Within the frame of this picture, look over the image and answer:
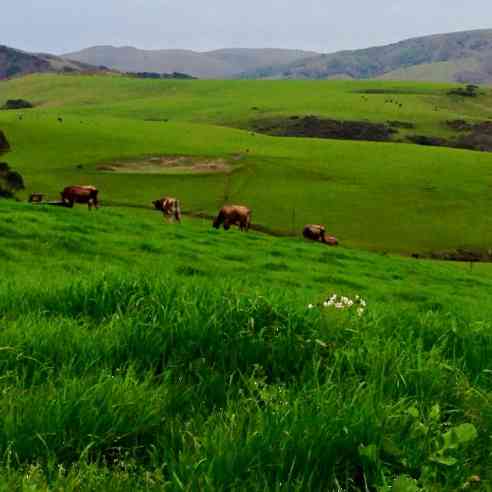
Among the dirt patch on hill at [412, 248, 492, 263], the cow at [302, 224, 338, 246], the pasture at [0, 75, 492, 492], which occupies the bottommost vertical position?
the dirt patch on hill at [412, 248, 492, 263]

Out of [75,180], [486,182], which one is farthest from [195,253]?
[486,182]

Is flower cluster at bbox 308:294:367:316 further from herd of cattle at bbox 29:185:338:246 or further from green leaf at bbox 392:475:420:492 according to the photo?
herd of cattle at bbox 29:185:338:246

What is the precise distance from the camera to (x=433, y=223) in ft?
178

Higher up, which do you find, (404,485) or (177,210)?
(404,485)

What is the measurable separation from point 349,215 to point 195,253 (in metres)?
33.4

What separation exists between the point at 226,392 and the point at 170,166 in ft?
218

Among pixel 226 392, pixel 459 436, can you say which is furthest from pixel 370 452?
pixel 226 392

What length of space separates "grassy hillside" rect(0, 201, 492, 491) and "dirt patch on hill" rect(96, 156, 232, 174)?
6049 cm

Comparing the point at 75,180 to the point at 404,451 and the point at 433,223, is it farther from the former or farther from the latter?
the point at 404,451

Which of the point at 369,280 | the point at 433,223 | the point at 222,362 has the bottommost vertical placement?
the point at 433,223

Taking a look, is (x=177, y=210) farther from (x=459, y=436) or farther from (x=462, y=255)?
(x=459, y=436)

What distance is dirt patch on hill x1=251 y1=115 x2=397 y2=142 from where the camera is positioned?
121750 millimetres

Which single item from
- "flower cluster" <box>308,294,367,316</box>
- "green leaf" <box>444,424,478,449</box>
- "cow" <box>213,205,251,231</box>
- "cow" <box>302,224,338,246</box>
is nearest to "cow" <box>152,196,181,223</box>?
"cow" <box>213,205,251,231</box>

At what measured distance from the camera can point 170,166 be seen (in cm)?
6906
